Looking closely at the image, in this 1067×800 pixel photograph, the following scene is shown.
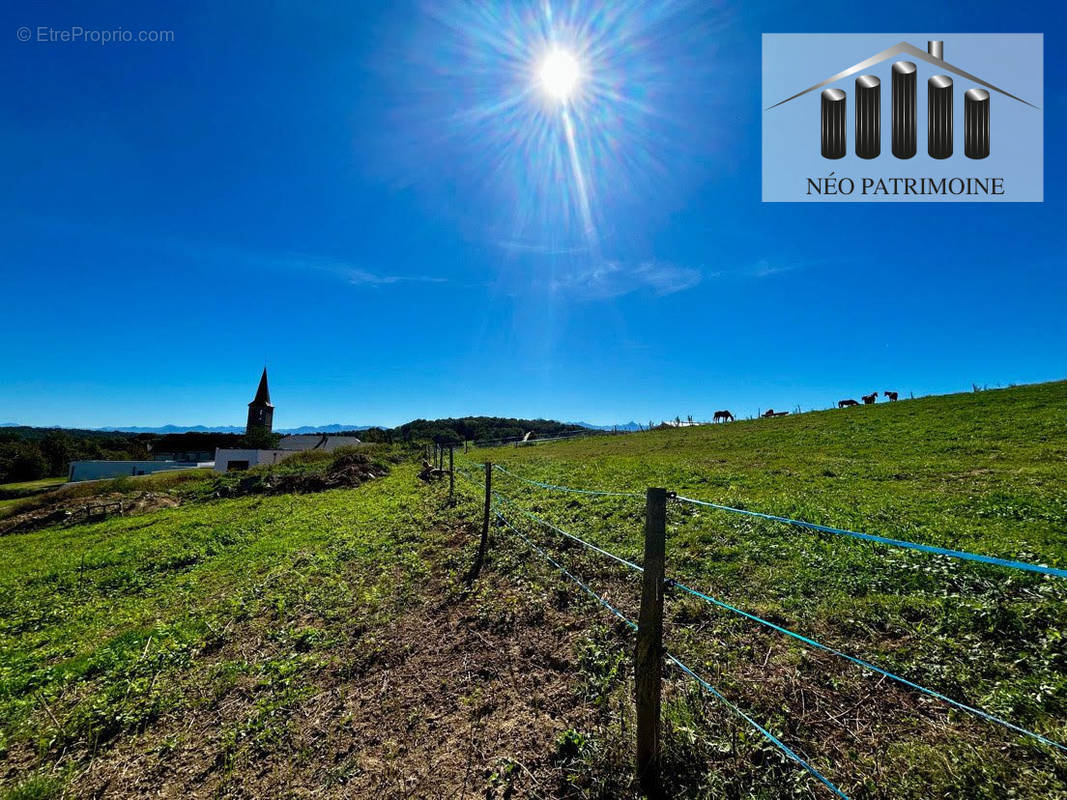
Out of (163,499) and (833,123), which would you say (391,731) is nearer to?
(833,123)

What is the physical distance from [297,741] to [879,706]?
18.0 ft

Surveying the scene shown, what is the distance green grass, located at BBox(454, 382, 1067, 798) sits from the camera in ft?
10.2

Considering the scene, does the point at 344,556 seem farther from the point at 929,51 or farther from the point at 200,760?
the point at 929,51

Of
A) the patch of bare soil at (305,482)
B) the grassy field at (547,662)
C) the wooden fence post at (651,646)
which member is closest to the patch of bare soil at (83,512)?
the patch of bare soil at (305,482)

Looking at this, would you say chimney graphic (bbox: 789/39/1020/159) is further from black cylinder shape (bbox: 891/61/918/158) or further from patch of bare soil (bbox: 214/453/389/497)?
patch of bare soil (bbox: 214/453/389/497)

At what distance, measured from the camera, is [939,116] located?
12656mm

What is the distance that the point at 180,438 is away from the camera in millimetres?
85312

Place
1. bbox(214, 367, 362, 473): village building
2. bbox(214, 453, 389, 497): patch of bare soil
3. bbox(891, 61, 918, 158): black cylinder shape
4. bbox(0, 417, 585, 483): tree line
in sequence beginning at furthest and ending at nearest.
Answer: bbox(0, 417, 585, 483): tree line → bbox(214, 367, 362, 473): village building → bbox(214, 453, 389, 497): patch of bare soil → bbox(891, 61, 918, 158): black cylinder shape

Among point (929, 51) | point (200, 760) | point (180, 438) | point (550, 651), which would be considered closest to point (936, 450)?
point (929, 51)

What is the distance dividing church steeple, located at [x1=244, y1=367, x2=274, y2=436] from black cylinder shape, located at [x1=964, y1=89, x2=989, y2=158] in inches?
4147

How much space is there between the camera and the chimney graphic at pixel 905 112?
12500 millimetres

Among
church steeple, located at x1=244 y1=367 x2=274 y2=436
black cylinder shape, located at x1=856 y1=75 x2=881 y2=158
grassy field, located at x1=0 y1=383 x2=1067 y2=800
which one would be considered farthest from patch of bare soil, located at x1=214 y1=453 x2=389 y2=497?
church steeple, located at x1=244 y1=367 x2=274 y2=436

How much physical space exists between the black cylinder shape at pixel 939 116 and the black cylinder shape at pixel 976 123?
936 millimetres

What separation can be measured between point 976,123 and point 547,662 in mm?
20457
